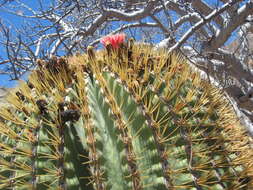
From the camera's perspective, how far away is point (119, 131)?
4.49 feet

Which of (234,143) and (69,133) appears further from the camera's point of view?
(234,143)

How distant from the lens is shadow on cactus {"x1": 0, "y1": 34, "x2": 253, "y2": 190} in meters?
1.33

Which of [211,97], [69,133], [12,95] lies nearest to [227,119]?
[211,97]

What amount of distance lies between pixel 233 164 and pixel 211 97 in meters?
0.35

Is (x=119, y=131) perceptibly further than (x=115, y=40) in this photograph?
No

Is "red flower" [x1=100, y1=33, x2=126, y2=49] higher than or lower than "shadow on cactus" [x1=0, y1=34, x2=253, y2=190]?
higher

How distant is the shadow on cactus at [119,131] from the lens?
1.33 meters

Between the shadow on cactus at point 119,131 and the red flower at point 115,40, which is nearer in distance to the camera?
the shadow on cactus at point 119,131

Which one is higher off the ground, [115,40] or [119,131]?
[115,40]

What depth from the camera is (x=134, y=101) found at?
1467 mm

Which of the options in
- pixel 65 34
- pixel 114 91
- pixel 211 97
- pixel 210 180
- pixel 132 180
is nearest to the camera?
pixel 132 180

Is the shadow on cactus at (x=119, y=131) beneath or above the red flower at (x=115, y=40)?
beneath

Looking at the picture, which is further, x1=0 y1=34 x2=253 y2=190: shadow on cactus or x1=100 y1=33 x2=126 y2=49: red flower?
x1=100 y1=33 x2=126 y2=49: red flower

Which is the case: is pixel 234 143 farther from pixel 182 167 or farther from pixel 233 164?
pixel 182 167
